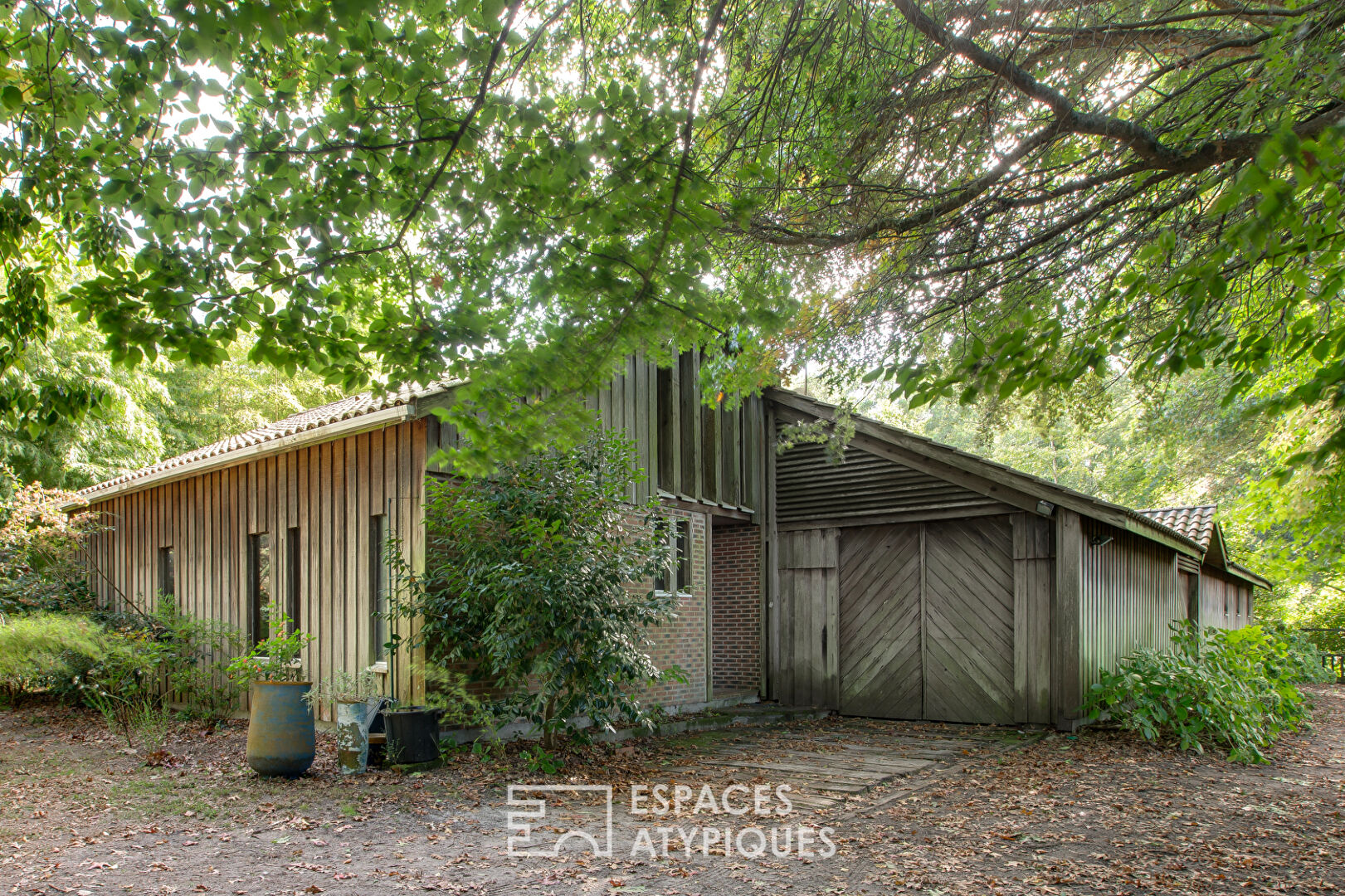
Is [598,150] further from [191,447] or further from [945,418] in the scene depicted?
[945,418]

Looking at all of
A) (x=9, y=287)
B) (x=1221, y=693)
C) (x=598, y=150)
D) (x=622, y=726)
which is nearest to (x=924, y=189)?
(x=598, y=150)

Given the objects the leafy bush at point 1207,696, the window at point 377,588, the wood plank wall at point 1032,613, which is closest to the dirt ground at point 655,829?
the leafy bush at point 1207,696

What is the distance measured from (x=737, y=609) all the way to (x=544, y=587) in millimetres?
6422

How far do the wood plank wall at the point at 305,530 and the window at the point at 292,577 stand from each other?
0.10 ft

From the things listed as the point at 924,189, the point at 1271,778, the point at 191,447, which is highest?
the point at 924,189

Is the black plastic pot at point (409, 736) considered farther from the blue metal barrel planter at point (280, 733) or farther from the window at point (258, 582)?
the window at point (258, 582)

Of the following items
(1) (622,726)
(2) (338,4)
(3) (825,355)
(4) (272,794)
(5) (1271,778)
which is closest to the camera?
(2) (338,4)

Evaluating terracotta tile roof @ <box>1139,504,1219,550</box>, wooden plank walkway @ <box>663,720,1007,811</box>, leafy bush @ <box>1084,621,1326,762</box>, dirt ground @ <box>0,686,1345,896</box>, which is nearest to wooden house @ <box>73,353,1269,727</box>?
terracotta tile roof @ <box>1139,504,1219,550</box>

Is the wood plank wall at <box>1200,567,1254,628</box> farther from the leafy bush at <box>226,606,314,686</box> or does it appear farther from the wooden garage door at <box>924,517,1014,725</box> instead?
the leafy bush at <box>226,606,314,686</box>

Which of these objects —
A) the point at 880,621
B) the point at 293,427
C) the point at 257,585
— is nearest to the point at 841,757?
the point at 880,621

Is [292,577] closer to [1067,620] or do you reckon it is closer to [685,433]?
[685,433]

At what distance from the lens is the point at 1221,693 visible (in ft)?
34.2

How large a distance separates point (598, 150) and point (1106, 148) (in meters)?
3.69

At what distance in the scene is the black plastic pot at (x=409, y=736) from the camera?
26.7 feet
